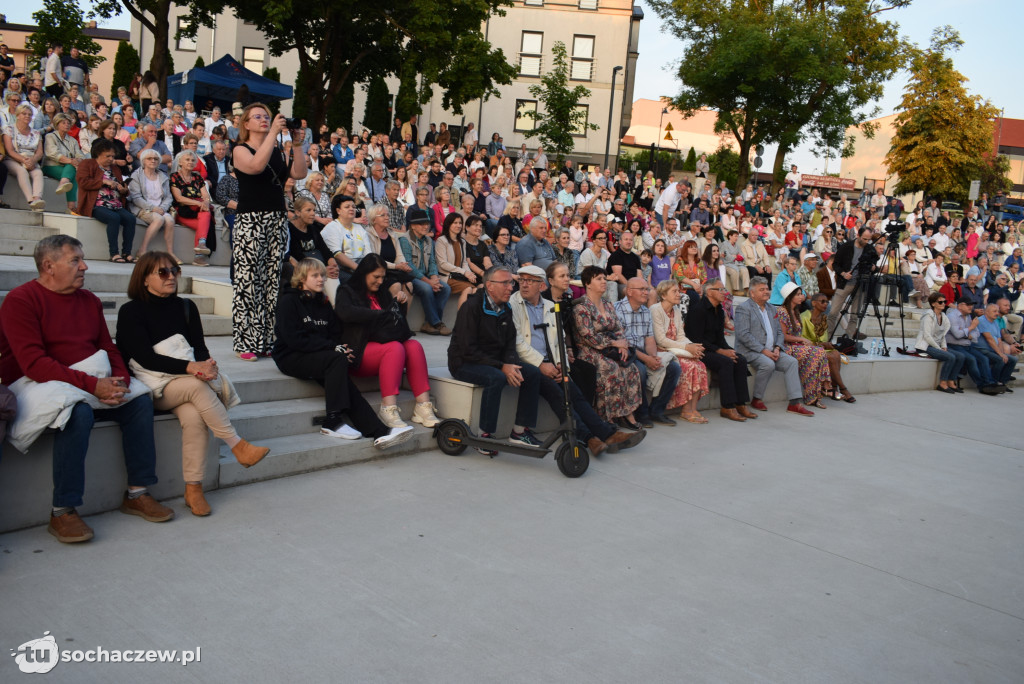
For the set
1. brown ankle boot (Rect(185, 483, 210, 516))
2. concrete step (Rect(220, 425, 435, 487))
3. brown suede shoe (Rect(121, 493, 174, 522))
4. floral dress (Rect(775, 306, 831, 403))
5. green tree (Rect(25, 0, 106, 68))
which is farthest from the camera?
green tree (Rect(25, 0, 106, 68))

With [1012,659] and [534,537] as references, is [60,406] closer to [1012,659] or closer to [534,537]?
[534,537]

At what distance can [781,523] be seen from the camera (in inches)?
206

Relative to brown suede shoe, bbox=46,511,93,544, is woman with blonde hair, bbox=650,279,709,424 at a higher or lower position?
higher

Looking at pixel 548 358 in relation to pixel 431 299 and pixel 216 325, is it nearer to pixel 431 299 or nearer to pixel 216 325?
pixel 431 299

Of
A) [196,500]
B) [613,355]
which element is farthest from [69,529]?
[613,355]

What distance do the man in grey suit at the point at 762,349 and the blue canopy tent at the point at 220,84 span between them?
17.1 metres

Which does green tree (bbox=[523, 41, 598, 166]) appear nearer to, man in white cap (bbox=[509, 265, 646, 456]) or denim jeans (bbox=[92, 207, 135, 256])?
denim jeans (bbox=[92, 207, 135, 256])

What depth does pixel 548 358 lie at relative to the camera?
6480 mm

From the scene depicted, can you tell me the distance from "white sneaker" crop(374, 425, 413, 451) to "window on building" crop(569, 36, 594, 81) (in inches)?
1205

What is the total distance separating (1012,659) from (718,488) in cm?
234

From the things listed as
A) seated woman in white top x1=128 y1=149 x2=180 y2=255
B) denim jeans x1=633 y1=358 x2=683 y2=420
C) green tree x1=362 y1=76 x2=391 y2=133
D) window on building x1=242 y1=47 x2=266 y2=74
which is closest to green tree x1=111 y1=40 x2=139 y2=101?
window on building x1=242 y1=47 x2=266 y2=74

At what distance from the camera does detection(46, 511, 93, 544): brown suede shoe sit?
12.6 feet

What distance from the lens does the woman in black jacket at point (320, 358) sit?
18.2 ft

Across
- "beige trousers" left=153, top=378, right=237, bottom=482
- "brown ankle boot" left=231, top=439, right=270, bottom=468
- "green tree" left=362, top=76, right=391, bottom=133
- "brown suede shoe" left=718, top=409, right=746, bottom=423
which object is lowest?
"brown suede shoe" left=718, top=409, right=746, bottom=423
